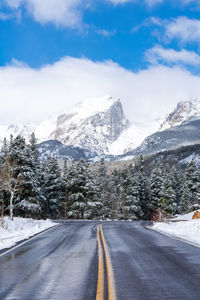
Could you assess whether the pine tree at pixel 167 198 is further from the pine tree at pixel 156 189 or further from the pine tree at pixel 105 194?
the pine tree at pixel 105 194

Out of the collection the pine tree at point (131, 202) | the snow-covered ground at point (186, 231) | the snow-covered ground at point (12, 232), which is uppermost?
the pine tree at point (131, 202)

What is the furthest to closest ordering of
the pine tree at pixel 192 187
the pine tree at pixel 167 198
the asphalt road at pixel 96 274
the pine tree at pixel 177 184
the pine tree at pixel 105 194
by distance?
the pine tree at pixel 177 184 → the pine tree at pixel 105 194 → the pine tree at pixel 192 187 → the pine tree at pixel 167 198 → the asphalt road at pixel 96 274

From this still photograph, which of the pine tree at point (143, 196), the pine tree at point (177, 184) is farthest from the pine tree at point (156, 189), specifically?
the pine tree at point (177, 184)

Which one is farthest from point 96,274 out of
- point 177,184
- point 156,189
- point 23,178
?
point 177,184

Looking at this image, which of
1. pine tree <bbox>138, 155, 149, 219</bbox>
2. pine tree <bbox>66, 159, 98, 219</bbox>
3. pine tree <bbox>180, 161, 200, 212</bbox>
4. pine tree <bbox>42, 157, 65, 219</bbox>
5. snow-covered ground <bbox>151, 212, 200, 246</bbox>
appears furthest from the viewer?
pine tree <bbox>138, 155, 149, 219</bbox>

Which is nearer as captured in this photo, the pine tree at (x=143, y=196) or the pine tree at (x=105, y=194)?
the pine tree at (x=143, y=196)

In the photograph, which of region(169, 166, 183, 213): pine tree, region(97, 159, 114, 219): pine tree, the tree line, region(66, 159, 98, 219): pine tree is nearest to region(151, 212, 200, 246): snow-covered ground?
the tree line

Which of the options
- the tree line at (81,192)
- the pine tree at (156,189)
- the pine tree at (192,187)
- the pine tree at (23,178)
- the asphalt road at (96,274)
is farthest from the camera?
the pine tree at (156,189)

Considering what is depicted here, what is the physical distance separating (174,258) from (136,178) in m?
61.3

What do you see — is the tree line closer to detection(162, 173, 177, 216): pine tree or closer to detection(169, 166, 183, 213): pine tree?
detection(162, 173, 177, 216): pine tree

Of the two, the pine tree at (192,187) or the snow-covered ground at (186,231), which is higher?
the pine tree at (192,187)

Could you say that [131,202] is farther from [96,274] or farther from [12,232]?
[96,274]

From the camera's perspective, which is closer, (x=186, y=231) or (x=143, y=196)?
(x=186, y=231)

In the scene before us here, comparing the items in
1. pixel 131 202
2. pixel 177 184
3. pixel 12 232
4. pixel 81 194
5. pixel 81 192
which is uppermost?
pixel 177 184
